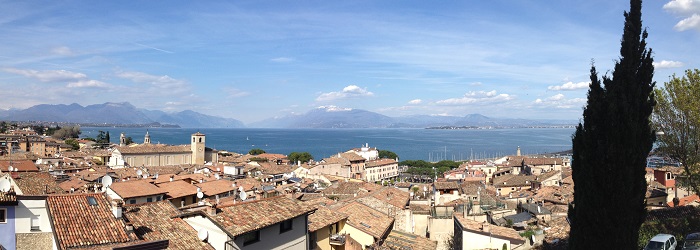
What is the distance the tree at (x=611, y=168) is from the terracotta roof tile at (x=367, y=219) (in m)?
8.86

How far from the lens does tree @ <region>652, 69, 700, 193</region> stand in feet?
60.4

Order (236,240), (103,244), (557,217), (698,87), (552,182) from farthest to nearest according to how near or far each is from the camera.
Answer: (552,182) → (557,217) → (698,87) → (236,240) → (103,244)

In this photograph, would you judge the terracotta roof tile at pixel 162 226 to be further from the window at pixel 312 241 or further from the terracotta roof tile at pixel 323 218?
the terracotta roof tile at pixel 323 218

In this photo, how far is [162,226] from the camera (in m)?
14.2

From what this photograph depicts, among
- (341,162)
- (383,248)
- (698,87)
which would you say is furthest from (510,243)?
(341,162)

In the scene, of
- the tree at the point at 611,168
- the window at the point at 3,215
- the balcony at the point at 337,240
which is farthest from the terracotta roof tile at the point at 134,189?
the tree at the point at 611,168

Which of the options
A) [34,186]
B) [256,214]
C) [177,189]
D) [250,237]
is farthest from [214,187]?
[250,237]

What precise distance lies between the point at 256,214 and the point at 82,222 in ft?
15.6

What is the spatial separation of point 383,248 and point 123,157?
72445 millimetres

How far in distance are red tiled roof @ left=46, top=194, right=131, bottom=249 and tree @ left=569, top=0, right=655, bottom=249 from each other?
11.6 m

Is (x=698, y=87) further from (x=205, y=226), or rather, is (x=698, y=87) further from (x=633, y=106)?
(x=205, y=226)

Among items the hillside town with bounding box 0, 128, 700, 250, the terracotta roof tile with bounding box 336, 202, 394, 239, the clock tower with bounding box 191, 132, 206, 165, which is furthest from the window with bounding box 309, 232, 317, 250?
the clock tower with bounding box 191, 132, 206, 165

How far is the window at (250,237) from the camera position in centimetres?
1383

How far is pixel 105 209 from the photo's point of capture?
1268 cm
